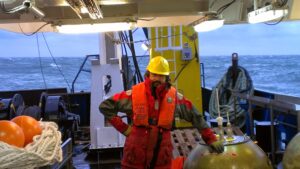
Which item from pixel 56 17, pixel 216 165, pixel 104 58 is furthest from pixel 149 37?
pixel 216 165

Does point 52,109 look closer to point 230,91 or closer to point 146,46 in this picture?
point 230,91

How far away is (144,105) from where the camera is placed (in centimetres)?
390

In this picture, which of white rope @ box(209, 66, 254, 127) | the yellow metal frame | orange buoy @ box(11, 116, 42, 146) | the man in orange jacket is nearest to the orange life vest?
the man in orange jacket

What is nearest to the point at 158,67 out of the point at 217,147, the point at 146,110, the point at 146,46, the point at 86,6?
the point at 146,110

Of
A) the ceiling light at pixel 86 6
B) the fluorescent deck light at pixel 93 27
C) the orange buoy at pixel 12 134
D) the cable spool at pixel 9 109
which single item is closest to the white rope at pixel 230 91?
the cable spool at pixel 9 109

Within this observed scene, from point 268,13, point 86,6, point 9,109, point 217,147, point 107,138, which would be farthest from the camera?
point 107,138

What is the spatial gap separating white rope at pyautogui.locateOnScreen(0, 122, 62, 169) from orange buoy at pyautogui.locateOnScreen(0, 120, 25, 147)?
44 mm

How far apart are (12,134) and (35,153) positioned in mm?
146

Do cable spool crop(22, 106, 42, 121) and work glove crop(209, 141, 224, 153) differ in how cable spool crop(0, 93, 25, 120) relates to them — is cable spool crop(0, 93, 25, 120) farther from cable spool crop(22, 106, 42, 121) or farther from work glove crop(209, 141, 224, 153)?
work glove crop(209, 141, 224, 153)

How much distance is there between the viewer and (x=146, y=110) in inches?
153

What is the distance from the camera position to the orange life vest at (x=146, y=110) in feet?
12.8

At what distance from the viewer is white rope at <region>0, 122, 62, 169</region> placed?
1.47 meters

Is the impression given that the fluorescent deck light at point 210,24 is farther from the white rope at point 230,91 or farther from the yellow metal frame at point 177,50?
the yellow metal frame at point 177,50

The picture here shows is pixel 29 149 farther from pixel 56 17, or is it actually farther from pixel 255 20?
pixel 255 20
